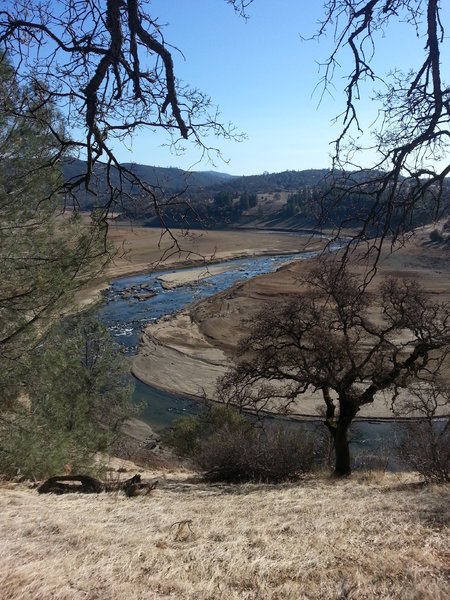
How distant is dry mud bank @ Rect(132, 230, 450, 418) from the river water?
789 millimetres

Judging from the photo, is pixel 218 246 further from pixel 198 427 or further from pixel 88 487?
pixel 88 487

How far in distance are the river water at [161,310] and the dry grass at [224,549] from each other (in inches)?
271

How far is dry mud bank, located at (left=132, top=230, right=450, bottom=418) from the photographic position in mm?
23761

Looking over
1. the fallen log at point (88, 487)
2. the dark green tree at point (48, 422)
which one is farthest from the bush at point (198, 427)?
the fallen log at point (88, 487)

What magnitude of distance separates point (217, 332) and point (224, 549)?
90.9 feet

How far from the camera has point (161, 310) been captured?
122ft

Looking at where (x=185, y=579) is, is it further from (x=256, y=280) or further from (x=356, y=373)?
(x=256, y=280)

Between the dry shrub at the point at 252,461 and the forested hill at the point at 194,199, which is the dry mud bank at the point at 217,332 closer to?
the dry shrub at the point at 252,461

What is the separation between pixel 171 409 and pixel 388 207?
19.6 m

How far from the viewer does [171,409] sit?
70.8ft

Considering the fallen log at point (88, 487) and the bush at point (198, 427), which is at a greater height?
the fallen log at point (88, 487)

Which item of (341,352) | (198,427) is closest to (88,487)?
(341,352)

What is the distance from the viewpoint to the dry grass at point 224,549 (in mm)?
3102

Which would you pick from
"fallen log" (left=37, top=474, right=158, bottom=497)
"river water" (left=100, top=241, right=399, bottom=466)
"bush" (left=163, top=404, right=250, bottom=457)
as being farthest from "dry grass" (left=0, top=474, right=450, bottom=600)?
"bush" (left=163, top=404, right=250, bottom=457)
